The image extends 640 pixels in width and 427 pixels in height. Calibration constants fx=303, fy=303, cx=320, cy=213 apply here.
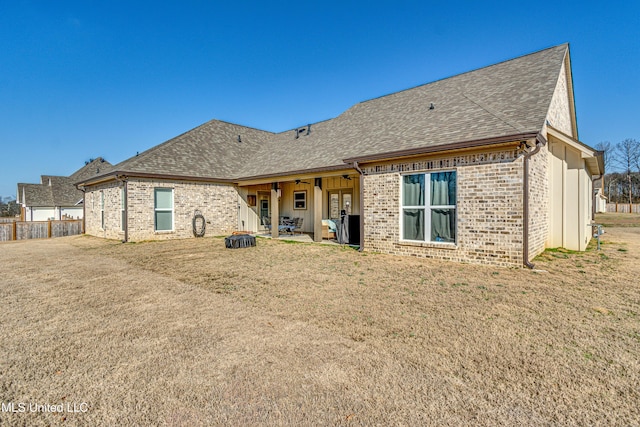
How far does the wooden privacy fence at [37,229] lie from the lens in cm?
1545

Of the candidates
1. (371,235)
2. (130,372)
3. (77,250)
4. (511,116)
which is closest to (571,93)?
(511,116)

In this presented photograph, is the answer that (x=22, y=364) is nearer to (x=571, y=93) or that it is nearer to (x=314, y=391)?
(x=314, y=391)

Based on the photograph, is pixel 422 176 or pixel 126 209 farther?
pixel 126 209

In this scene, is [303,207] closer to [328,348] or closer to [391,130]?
[391,130]

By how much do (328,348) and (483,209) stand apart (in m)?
5.81

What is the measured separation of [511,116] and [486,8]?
5824 mm

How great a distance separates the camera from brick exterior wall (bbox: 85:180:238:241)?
1288cm

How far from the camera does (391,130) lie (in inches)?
437

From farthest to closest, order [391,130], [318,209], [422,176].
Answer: [318,209]
[391,130]
[422,176]

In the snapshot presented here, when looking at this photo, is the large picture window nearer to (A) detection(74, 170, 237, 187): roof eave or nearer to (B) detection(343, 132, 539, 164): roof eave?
(B) detection(343, 132, 539, 164): roof eave

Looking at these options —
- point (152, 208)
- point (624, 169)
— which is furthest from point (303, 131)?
point (624, 169)

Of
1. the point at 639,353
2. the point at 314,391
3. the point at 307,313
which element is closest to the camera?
the point at 314,391

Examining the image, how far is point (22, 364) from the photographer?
299 cm

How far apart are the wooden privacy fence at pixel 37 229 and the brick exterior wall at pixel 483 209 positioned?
18650mm
